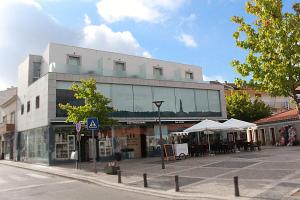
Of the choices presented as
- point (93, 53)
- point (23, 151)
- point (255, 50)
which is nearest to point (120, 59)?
point (93, 53)

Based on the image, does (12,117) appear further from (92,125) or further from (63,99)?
(92,125)

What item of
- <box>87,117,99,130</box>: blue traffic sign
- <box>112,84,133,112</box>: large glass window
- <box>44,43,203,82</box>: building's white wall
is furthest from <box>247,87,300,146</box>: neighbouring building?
<box>87,117,99,130</box>: blue traffic sign

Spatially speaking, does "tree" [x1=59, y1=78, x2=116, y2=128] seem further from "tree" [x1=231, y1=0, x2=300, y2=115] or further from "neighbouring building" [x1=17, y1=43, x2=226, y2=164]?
"tree" [x1=231, y1=0, x2=300, y2=115]

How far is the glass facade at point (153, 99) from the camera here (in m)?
28.4

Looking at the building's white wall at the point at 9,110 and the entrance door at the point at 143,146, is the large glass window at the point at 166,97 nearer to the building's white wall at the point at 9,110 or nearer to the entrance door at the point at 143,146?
the entrance door at the point at 143,146

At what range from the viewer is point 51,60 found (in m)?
30.2

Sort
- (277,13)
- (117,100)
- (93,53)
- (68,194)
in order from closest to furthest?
1. (277,13)
2. (68,194)
3. (117,100)
4. (93,53)

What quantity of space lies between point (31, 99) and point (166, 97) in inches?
498

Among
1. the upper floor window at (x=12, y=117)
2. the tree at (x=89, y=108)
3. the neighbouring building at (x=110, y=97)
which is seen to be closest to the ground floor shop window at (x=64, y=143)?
the neighbouring building at (x=110, y=97)

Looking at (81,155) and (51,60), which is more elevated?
(51,60)

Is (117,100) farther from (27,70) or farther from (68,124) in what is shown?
(27,70)

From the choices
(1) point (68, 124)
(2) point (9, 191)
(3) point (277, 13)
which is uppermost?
(3) point (277, 13)

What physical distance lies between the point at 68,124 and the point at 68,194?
15.4 m

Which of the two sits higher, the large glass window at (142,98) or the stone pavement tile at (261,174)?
the large glass window at (142,98)
